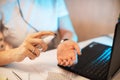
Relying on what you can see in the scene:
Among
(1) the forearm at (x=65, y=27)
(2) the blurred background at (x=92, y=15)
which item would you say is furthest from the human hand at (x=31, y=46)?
(2) the blurred background at (x=92, y=15)

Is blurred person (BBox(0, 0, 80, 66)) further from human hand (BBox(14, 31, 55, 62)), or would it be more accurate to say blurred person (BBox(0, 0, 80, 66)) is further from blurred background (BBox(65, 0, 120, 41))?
blurred background (BBox(65, 0, 120, 41))

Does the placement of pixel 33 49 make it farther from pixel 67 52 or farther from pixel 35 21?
pixel 35 21

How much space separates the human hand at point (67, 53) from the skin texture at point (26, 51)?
0.33 ft

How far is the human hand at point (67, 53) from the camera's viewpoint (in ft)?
3.16

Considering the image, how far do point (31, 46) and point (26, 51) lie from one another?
0.12 ft

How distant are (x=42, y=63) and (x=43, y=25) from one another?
38cm

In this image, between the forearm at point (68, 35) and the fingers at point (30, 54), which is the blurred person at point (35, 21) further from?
the fingers at point (30, 54)

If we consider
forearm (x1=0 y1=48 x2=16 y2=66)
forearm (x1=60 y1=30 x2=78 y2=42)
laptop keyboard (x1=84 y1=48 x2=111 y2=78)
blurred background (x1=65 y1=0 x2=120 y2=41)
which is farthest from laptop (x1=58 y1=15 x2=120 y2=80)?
blurred background (x1=65 y1=0 x2=120 y2=41)

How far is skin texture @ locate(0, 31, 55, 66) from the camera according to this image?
3.15 ft

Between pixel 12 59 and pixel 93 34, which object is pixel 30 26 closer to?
pixel 12 59

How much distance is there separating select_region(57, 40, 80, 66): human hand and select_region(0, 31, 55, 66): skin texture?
0.10 m

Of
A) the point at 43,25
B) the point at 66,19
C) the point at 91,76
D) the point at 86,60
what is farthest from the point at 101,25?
the point at 91,76

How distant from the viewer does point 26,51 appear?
0.97m

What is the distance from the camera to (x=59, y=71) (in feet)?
3.15
